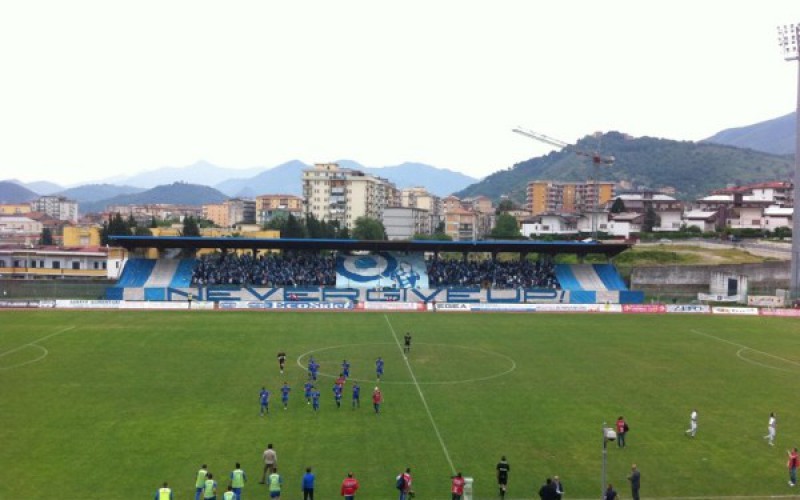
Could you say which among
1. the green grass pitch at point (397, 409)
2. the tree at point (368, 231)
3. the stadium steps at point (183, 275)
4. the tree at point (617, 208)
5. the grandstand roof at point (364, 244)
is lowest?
the green grass pitch at point (397, 409)

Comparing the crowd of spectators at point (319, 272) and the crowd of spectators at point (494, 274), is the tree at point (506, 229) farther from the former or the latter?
the crowd of spectators at point (494, 274)

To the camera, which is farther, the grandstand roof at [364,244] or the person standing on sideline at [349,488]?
the grandstand roof at [364,244]

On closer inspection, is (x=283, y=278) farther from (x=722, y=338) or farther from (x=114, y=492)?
(x=114, y=492)

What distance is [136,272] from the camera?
6462cm

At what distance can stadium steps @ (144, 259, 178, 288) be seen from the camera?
62.9 metres

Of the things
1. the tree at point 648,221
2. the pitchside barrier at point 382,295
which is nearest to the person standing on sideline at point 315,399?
the pitchside barrier at point 382,295

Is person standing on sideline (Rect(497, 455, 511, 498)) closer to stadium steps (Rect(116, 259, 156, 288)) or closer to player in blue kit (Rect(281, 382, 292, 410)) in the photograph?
player in blue kit (Rect(281, 382, 292, 410))

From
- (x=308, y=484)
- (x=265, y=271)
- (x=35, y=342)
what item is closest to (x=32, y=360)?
(x=35, y=342)

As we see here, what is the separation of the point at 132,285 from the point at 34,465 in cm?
4487

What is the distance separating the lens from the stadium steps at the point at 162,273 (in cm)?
6294

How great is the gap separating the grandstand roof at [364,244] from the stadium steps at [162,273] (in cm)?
181

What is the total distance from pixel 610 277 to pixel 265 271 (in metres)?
34.8

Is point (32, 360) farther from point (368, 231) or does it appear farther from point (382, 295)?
point (368, 231)

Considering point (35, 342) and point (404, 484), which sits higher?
point (35, 342)
